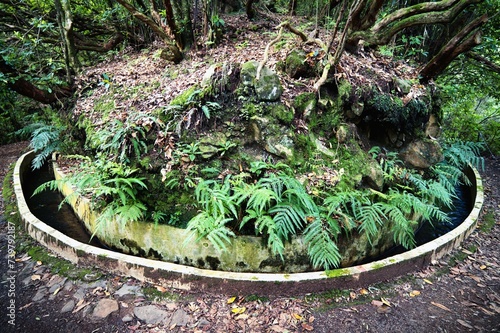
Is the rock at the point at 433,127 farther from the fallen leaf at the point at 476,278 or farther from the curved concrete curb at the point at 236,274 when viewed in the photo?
the fallen leaf at the point at 476,278

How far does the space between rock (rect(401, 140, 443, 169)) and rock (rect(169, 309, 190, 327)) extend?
4.55 meters

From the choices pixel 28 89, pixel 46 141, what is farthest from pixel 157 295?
pixel 28 89

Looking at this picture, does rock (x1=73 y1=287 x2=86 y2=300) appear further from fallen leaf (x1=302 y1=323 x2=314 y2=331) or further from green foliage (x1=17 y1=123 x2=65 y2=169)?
green foliage (x1=17 y1=123 x2=65 y2=169)

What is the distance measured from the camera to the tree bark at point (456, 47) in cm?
505

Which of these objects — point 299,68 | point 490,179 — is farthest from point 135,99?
point 490,179

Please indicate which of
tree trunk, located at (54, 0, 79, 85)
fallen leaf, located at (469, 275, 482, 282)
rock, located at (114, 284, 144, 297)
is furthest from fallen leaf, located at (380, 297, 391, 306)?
tree trunk, located at (54, 0, 79, 85)

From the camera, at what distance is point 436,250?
4.00 meters

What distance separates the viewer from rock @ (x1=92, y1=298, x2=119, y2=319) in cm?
305

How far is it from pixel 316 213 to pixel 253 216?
2.71 feet

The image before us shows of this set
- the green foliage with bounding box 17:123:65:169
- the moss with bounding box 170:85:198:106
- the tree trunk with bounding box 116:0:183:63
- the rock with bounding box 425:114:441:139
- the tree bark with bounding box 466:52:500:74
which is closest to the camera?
the moss with bounding box 170:85:198:106

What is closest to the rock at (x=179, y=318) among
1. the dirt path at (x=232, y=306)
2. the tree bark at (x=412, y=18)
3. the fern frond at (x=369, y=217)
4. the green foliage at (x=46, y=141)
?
the dirt path at (x=232, y=306)

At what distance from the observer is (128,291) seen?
11.0 feet

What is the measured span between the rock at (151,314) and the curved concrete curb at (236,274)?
335mm

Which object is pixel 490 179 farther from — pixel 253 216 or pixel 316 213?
pixel 253 216
